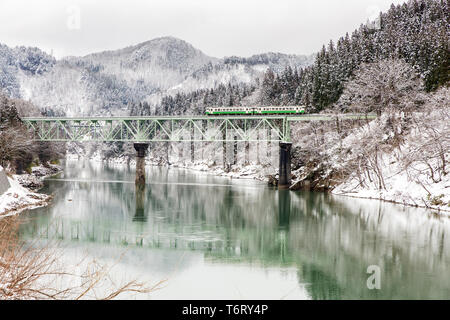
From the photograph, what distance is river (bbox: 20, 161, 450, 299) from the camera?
1767 centimetres

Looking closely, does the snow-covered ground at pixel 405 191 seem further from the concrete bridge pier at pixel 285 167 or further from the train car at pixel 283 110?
the train car at pixel 283 110

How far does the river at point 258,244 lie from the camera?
58.0ft

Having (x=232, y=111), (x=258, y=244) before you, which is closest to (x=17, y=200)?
(x=258, y=244)

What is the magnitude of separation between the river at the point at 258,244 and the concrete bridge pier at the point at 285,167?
14850 millimetres

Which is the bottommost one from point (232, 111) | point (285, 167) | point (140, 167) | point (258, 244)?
point (258, 244)

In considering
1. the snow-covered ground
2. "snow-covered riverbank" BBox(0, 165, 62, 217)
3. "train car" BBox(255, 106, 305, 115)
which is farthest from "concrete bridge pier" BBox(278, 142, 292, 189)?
"snow-covered riverbank" BBox(0, 165, 62, 217)

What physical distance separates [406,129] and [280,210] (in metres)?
20.8

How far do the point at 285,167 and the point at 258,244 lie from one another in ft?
123

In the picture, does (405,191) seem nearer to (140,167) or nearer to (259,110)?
(259,110)

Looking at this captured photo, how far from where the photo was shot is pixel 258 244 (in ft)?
87.9

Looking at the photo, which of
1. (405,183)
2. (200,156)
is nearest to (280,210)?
(405,183)

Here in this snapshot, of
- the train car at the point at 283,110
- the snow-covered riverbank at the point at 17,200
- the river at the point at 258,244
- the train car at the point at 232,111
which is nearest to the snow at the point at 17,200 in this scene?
the snow-covered riverbank at the point at 17,200

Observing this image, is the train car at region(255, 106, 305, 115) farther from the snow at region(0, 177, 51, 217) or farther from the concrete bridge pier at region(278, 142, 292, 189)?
the snow at region(0, 177, 51, 217)

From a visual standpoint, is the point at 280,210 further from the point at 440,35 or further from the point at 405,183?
the point at 440,35
